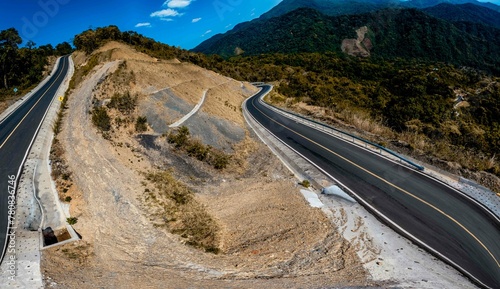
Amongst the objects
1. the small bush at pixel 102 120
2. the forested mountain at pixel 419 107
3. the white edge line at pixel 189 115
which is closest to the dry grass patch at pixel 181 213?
the white edge line at pixel 189 115

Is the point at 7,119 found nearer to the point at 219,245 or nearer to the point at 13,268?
the point at 13,268

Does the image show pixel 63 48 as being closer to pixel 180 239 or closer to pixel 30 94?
pixel 30 94

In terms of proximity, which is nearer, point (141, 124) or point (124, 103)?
point (141, 124)

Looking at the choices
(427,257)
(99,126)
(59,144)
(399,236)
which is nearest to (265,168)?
(399,236)

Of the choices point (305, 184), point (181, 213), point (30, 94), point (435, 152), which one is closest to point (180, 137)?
point (181, 213)

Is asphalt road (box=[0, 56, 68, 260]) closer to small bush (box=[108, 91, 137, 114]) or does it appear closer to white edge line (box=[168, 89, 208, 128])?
small bush (box=[108, 91, 137, 114])

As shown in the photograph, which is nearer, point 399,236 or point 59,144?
point 399,236
